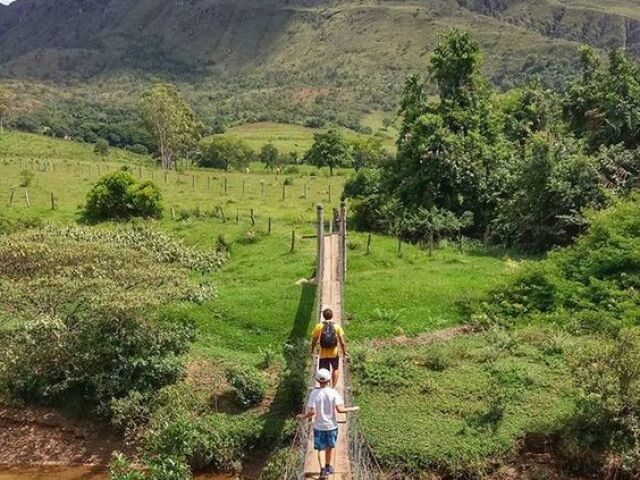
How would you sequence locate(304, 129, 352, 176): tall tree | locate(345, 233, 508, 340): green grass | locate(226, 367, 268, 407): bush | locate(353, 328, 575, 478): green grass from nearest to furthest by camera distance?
locate(353, 328, 575, 478): green grass → locate(226, 367, 268, 407): bush → locate(345, 233, 508, 340): green grass → locate(304, 129, 352, 176): tall tree

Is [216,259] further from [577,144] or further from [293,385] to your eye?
[577,144]

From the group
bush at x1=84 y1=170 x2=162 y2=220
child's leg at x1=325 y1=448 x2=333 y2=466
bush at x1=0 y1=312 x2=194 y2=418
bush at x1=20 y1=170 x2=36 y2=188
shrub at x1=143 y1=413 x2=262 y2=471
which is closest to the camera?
child's leg at x1=325 y1=448 x2=333 y2=466

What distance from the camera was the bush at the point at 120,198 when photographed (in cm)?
2630

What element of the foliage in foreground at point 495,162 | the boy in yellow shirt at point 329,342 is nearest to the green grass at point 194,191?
the foliage in foreground at point 495,162

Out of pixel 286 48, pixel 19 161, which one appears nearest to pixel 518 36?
pixel 286 48

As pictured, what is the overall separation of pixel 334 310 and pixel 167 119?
119 feet

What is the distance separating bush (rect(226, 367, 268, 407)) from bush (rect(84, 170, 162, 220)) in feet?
42.6

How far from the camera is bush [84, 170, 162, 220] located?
2630 cm

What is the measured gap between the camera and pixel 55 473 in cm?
1480

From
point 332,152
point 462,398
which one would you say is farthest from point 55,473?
point 332,152

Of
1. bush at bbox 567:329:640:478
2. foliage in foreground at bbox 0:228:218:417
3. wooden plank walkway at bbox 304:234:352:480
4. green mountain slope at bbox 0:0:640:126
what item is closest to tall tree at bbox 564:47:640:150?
wooden plank walkway at bbox 304:234:352:480

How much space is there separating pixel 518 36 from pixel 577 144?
129 m

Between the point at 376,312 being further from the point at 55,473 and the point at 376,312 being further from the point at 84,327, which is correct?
the point at 55,473

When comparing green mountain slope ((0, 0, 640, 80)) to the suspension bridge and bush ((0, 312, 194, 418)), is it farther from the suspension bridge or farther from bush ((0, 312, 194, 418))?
bush ((0, 312, 194, 418))
